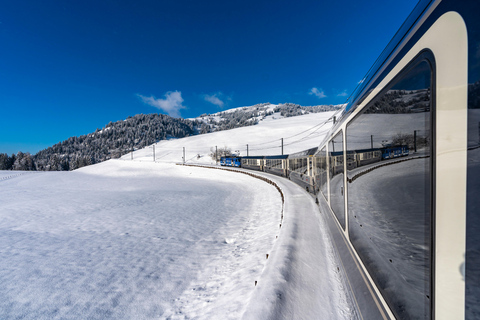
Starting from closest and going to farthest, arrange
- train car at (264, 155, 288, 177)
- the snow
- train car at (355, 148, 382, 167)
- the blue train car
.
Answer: the blue train car
train car at (355, 148, 382, 167)
the snow
train car at (264, 155, 288, 177)

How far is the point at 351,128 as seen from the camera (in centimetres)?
369

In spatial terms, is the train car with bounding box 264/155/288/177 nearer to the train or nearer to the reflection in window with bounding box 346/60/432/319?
the reflection in window with bounding box 346/60/432/319

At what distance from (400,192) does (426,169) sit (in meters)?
0.45

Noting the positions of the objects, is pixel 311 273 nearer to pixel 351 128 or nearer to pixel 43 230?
pixel 351 128

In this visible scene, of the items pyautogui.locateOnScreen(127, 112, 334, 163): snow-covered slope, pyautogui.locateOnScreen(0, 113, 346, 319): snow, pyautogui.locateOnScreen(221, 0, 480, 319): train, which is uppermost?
pyautogui.locateOnScreen(127, 112, 334, 163): snow-covered slope

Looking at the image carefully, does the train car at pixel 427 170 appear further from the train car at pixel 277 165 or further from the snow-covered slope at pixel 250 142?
the snow-covered slope at pixel 250 142

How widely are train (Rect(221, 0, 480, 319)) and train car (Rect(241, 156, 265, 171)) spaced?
3534 centimetres

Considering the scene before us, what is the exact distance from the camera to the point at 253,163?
41750 mm

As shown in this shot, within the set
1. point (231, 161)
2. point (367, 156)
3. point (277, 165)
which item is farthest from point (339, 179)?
point (231, 161)

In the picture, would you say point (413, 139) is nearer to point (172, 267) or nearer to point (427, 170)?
point (427, 170)

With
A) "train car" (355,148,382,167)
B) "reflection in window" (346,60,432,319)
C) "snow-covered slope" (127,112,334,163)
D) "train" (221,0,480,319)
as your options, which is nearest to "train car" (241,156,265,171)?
"snow-covered slope" (127,112,334,163)

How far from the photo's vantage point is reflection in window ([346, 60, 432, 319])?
1561 millimetres

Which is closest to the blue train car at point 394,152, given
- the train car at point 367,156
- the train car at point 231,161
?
the train car at point 367,156

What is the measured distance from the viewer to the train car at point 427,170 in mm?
1154
